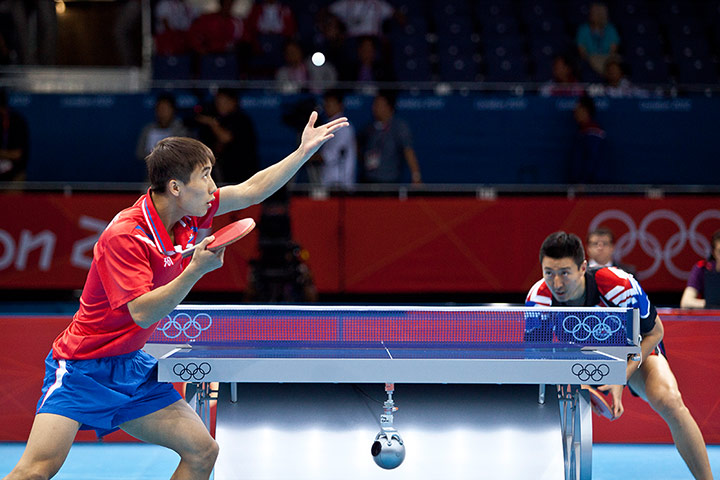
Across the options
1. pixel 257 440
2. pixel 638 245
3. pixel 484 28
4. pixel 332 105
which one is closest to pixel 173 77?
pixel 332 105

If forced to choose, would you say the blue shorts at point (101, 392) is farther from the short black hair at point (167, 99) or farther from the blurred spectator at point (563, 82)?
A: the blurred spectator at point (563, 82)

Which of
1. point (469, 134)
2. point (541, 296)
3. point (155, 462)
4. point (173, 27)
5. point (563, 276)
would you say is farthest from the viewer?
point (173, 27)

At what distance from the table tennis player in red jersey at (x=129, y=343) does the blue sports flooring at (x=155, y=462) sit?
1712mm

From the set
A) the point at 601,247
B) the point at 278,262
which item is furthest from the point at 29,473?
the point at 278,262

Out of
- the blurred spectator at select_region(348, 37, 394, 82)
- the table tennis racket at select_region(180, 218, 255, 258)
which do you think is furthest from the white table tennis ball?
the table tennis racket at select_region(180, 218, 255, 258)

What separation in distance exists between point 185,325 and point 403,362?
100 cm

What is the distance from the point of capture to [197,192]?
295 centimetres

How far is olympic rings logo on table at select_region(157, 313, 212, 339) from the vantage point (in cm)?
356

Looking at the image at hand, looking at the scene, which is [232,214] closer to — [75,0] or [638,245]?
[638,245]

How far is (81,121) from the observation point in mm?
9250

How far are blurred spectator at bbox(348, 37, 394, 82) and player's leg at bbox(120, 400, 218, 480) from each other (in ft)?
23.4

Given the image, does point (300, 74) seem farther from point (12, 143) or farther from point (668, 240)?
point (668, 240)

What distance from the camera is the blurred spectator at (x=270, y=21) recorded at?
10.2m

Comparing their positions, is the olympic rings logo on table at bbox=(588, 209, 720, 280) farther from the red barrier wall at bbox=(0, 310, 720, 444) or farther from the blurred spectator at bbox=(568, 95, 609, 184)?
the red barrier wall at bbox=(0, 310, 720, 444)
